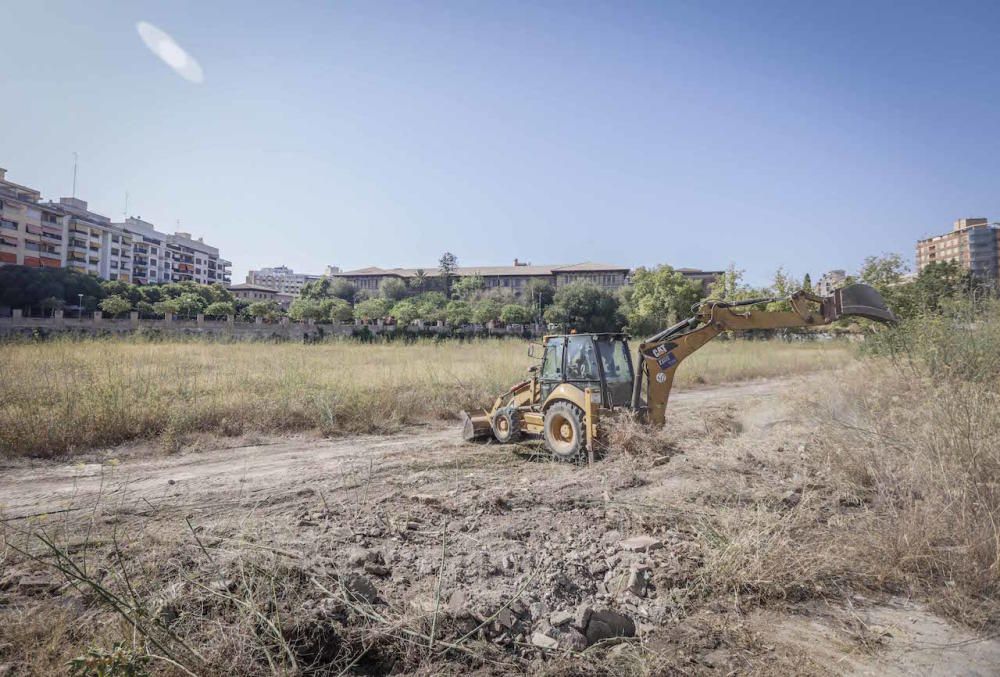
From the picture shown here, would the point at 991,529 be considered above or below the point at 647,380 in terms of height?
below

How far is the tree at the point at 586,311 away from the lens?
188ft

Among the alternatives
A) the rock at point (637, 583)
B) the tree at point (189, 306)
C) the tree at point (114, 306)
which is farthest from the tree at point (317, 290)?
the rock at point (637, 583)

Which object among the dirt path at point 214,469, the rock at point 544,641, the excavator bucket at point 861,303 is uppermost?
the excavator bucket at point 861,303

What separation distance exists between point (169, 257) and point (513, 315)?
278 ft

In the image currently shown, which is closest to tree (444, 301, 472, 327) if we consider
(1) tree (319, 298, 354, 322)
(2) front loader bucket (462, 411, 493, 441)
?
(1) tree (319, 298, 354, 322)

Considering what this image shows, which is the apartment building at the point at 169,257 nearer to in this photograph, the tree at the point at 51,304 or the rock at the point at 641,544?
the tree at the point at 51,304

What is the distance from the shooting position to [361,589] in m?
3.04

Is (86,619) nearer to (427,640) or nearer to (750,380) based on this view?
(427,640)

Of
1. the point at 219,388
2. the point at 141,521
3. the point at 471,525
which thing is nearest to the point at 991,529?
the point at 471,525

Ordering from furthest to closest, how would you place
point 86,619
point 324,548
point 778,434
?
point 778,434, point 324,548, point 86,619

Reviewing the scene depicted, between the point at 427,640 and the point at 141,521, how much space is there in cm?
318

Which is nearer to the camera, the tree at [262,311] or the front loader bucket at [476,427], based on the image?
the front loader bucket at [476,427]

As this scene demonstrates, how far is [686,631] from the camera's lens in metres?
3.01

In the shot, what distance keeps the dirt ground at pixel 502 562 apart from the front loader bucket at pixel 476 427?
2.21 meters
